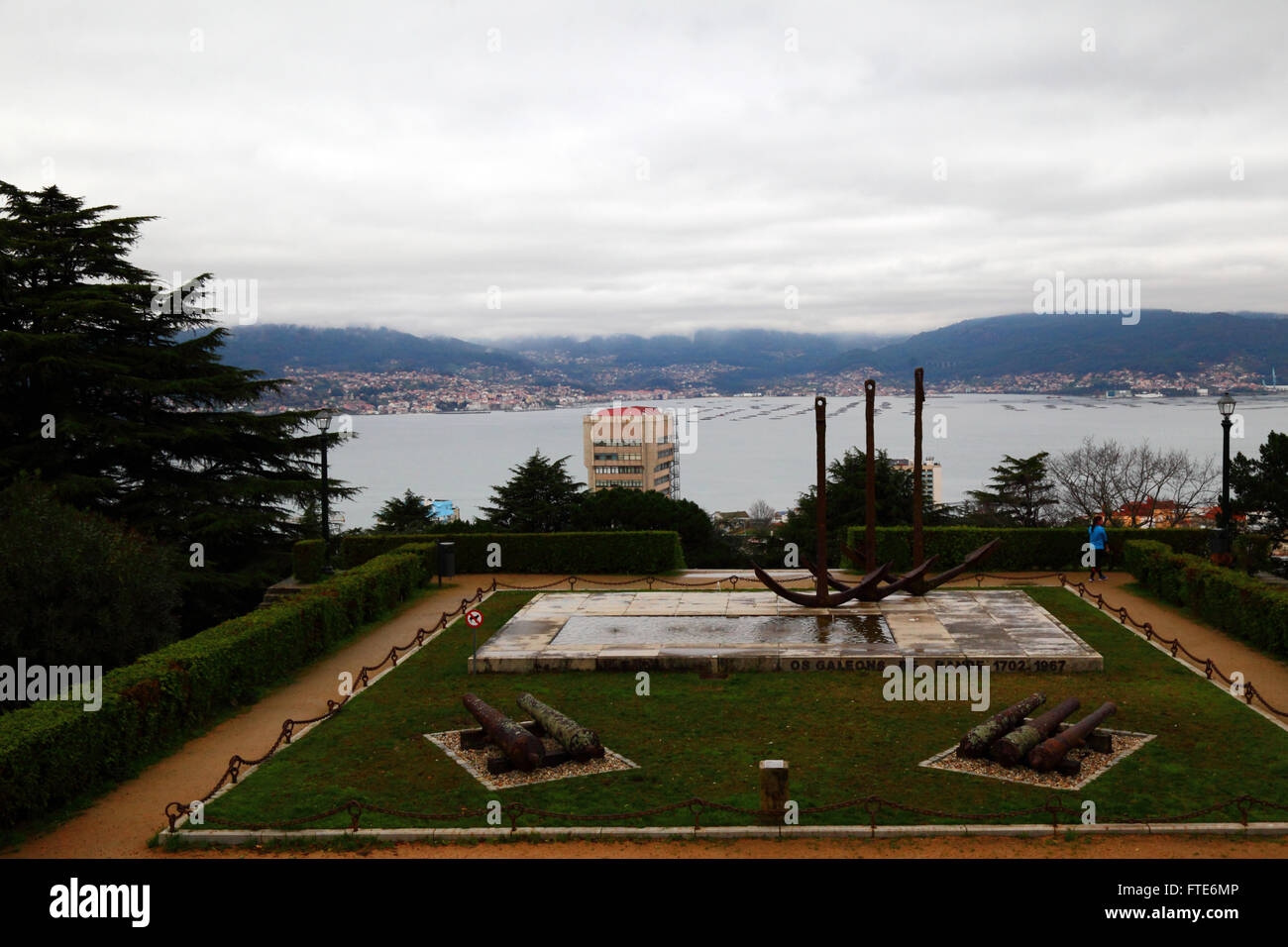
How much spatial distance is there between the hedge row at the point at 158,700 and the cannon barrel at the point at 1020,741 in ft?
27.1

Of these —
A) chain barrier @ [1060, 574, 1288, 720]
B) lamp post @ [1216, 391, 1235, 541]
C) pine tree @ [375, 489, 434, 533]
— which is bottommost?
pine tree @ [375, 489, 434, 533]

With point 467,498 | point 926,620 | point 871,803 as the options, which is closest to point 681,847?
point 871,803

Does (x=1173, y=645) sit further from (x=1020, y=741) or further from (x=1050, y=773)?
(x=1020, y=741)

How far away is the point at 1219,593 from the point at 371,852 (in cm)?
1326

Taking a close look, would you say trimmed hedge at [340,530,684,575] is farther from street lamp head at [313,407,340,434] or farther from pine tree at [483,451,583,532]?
pine tree at [483,451,583,532]

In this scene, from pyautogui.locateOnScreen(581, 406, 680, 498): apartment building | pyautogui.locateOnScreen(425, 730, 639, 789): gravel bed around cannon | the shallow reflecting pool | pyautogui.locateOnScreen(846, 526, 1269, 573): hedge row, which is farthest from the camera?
pyautogui.locateOnScreen(581, 406, 680, 498): apartment building

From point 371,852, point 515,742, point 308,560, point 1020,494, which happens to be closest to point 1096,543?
point 515,742

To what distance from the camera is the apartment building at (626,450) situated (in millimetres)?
95625

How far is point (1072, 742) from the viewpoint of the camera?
8727 mm

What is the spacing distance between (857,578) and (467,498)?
64144mm

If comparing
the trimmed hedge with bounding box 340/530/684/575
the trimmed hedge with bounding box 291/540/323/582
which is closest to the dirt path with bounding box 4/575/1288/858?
the trimmed hedge with bounding box 291/540/323/582

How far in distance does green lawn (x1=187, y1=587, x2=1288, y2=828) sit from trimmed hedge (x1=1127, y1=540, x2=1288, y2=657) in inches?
63.0

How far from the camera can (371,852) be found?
7.32 meters

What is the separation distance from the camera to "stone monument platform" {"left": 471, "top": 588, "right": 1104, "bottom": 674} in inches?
503
